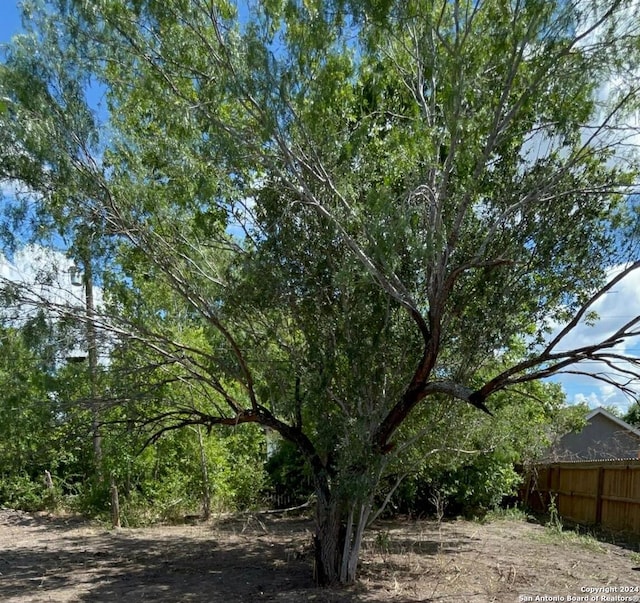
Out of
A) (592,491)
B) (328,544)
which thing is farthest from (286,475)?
(328,544)

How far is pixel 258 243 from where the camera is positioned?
25.7 feet

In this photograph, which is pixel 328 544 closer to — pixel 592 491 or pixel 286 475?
pixel 286 475

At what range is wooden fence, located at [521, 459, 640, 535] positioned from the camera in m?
12.6

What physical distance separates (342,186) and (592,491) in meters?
10.3

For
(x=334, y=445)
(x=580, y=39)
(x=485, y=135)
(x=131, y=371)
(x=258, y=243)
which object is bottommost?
(x=334, y=445)

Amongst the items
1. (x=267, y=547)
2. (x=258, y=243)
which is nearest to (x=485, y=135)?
(x=258, y=243)

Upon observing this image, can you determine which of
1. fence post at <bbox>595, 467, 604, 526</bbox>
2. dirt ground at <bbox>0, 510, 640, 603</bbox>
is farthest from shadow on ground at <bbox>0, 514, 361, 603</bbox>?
fence post at <bbox>595, 467, 604, 526</bbox>

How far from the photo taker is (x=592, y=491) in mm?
13992

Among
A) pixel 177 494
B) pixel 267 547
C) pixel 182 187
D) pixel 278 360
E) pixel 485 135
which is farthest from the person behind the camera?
pixel 177 494

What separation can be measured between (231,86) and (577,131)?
369 cm

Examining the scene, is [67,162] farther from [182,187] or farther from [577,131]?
[577,131]

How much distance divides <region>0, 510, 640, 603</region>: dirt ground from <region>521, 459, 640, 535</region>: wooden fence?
1.66 metres

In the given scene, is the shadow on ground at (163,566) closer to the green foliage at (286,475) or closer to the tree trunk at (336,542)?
the tree trunk at (336,542)

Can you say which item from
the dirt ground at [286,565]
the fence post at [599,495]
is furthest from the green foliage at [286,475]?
the fence post at [599,495]
